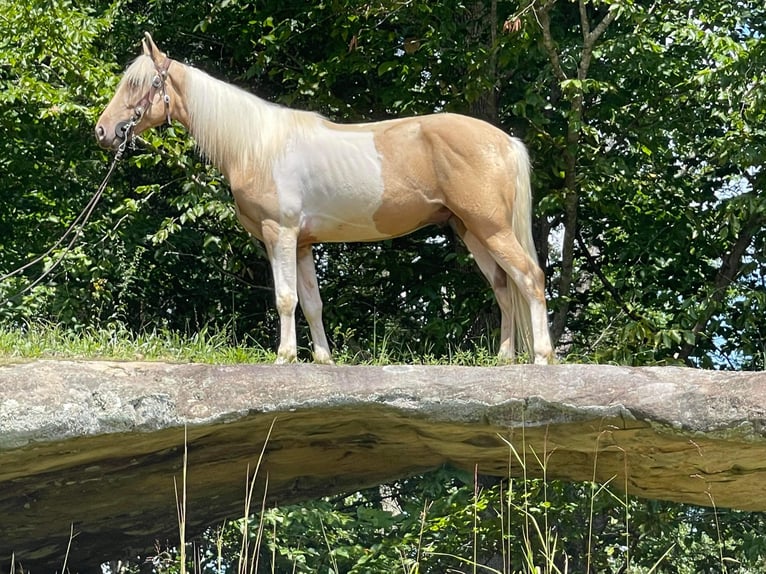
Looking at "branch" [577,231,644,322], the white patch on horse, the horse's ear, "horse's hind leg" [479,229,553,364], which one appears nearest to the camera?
"horse's hind leg" [479,229,553,364]

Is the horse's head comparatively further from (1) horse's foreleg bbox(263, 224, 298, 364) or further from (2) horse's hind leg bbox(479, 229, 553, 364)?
(2) horse's hind leg bbox(479, 229, 553, 364)

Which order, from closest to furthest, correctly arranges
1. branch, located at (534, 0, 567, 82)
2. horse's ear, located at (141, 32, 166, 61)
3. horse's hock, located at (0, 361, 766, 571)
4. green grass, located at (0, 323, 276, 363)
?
1. horse's hock, located at (0, 361, 766, 571)
2. green grass, located at (0, 323, 276, 363)
3. horse's ear, located at (141, 32, 166, 61)
4. branch, located at (534, 0, 567, 82)

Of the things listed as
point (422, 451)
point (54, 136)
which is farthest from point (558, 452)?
point (54, 136)

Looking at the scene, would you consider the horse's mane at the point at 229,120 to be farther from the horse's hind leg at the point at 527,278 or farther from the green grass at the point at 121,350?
the horse's hind leg at the point at 527,278

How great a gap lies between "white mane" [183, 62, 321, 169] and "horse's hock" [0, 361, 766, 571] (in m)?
1.60

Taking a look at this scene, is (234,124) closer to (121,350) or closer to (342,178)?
(342,178)

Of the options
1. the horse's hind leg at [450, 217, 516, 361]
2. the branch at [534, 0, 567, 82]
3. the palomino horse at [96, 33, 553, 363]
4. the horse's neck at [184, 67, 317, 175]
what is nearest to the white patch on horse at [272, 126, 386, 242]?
the palomino horse at [96, 33, 553, 363]

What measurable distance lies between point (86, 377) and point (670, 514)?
623cm

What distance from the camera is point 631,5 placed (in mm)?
9227

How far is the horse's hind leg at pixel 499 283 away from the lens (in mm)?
7367

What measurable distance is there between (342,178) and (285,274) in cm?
71

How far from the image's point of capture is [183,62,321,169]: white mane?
730cm

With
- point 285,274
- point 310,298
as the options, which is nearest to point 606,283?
point 310,298

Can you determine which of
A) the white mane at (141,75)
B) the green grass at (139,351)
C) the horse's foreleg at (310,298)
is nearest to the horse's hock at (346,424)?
the green grass at (139,351)
